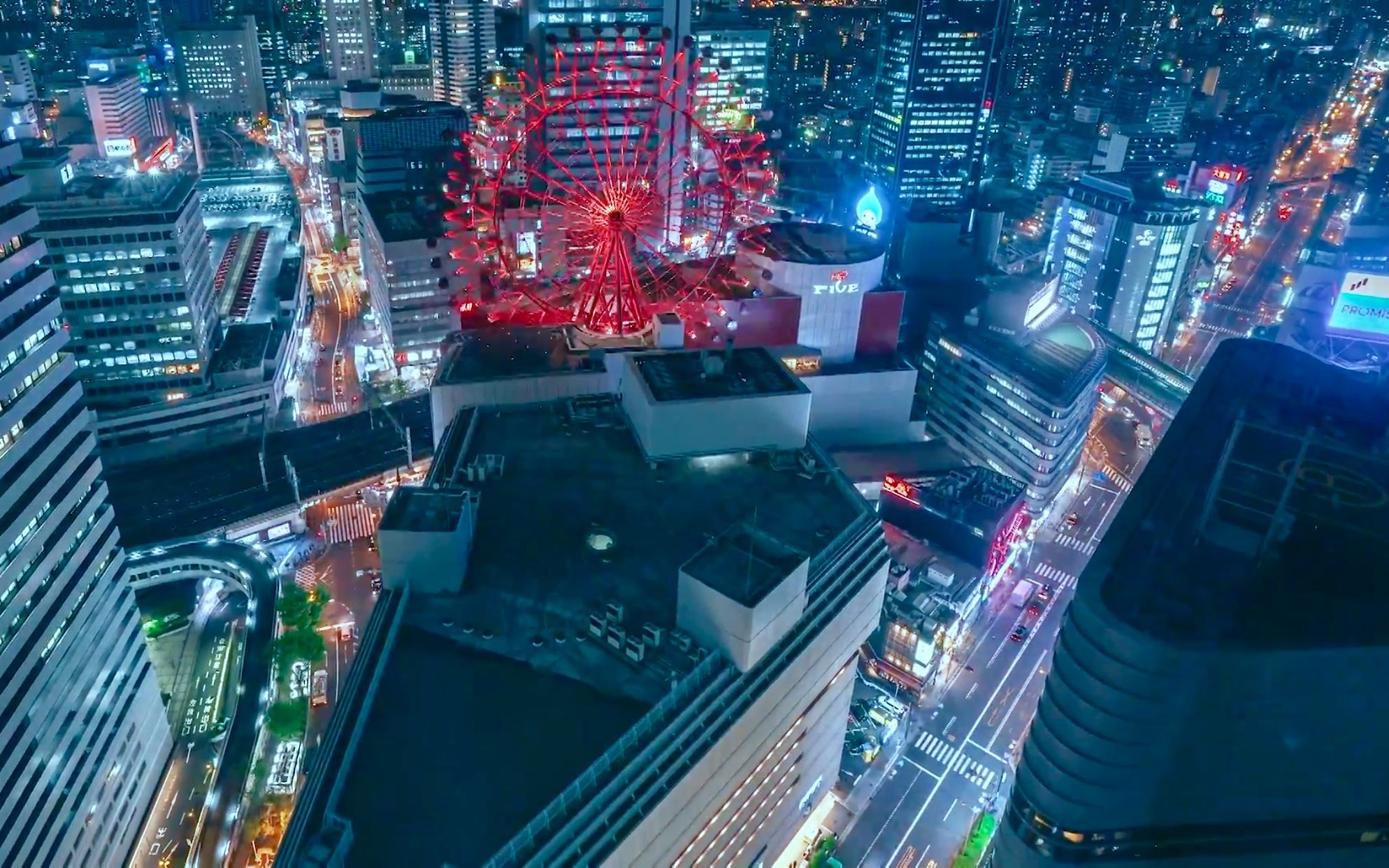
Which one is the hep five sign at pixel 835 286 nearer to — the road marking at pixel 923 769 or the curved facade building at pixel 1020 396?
the curved facade building at pixel 1020 396

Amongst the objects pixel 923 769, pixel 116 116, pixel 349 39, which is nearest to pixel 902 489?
pixel 923 769

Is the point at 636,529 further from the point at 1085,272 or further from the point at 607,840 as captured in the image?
the point at 1085,272

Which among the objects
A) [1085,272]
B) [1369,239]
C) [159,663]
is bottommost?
[159,663]

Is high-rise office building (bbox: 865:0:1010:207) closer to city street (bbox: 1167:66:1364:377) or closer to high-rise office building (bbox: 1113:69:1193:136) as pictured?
high-rise office building (bbox: 1113:69:1193:136)

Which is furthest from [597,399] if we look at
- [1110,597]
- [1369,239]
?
[1369,239]

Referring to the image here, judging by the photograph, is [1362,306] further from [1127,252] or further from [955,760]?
[955,760]

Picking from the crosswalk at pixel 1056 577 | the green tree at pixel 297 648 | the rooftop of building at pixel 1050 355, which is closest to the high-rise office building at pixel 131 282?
the green tree at pixel 297 648
